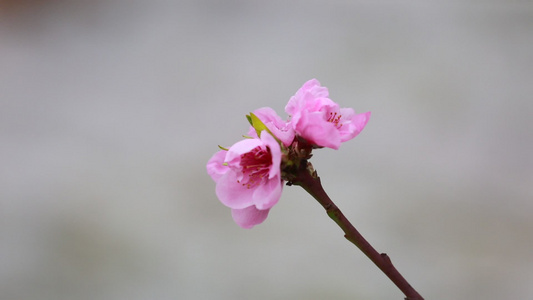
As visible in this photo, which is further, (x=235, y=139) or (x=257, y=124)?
(x=235, y=139)

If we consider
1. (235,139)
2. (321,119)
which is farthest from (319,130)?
(235,139)

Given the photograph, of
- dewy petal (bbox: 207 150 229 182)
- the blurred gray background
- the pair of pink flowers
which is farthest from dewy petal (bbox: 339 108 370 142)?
the blurred gray background

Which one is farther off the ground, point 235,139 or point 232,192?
point 235,139

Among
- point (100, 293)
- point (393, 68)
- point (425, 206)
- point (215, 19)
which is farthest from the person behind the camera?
point (215, 19)

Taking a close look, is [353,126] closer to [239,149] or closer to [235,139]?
[239,149]

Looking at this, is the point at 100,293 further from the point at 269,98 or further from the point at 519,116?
the point at 519,116

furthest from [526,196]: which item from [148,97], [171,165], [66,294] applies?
[66,294]

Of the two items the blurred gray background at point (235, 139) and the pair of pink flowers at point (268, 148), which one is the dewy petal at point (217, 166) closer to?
the pair of pink flowers at point (268, 148)
